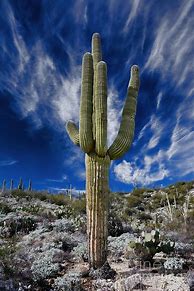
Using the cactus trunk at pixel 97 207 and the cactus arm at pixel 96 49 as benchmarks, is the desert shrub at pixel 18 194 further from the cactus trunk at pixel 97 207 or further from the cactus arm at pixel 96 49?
the cactus trunk at pixel 97 207

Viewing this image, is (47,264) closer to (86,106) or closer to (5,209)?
(86,106)

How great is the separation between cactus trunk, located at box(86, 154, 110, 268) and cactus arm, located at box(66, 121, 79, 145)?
0.79 m

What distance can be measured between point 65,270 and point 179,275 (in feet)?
7.48

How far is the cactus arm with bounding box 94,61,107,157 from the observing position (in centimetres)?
673

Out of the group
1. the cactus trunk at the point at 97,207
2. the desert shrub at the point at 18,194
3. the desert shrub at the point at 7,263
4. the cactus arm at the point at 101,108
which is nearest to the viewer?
the desert shrub at the point at 7,263

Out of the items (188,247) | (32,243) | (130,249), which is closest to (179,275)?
(130,249)

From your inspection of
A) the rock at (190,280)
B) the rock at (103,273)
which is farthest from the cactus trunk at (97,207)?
the rock at (190,280)

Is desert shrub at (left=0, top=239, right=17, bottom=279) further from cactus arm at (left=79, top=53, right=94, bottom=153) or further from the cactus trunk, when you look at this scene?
cactus arm at (left=79, top=53, right=94, bottom=153)

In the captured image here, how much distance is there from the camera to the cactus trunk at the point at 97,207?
650cm

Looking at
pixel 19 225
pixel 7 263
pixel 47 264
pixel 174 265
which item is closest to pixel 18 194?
pixel 19 225

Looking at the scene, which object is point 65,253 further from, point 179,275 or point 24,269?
point 179,275

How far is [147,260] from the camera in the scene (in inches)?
270

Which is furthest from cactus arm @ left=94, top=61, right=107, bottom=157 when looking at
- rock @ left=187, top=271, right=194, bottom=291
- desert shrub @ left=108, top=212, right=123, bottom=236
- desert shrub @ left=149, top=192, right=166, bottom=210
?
desert shrub @ left=149, top=192, right=166, bottom=210

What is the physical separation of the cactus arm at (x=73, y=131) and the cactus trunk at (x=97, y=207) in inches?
31.1
